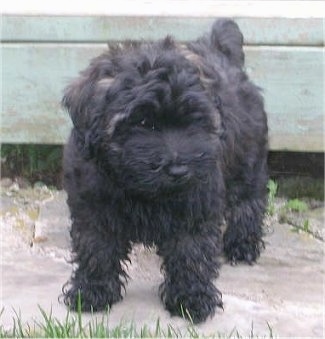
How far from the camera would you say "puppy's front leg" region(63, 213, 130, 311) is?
4438 millimetres

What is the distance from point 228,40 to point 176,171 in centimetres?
140

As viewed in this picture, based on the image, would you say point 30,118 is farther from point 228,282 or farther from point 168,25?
point 228,282

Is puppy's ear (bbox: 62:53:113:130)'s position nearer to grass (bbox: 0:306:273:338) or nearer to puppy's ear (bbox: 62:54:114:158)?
puppy's ear (bbox: 62:54:114:158)

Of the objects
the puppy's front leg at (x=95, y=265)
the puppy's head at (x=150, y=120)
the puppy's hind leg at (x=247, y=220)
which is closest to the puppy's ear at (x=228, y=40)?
the puppy's hind leg at (x=247, y=220)

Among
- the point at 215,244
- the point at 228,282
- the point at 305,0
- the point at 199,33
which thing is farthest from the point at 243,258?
the point at 305,0

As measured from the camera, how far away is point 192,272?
14.7 ft

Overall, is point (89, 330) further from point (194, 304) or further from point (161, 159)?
point (161, 159)

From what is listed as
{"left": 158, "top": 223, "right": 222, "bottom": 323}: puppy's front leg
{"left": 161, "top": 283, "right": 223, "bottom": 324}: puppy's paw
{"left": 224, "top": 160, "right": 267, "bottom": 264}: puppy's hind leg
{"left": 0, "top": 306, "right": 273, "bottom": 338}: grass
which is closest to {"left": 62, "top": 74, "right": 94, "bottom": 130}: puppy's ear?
{"left": 158, "top": 223, "right": 222, "bottom": 323}: puppy's front leg

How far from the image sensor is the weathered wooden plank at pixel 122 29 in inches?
231

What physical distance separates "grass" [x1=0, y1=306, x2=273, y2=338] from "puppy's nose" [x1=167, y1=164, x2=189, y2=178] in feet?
2.15

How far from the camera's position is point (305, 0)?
20.9 ft

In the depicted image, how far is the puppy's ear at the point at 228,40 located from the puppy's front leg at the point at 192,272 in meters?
1.04

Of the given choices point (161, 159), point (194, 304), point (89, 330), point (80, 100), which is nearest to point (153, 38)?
point (80, 100)

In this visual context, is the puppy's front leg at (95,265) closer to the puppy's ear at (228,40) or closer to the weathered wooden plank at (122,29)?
the puppy's ear at (228,40)
